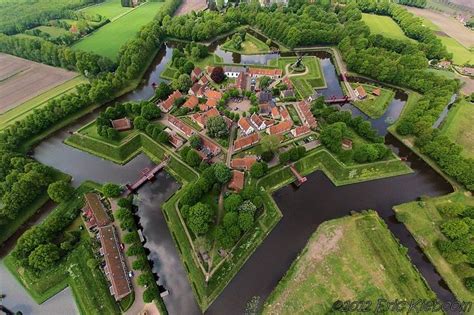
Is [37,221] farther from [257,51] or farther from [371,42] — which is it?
[371,42]

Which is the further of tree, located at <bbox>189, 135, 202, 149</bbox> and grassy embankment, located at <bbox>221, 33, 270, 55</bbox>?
grassy embankment, located at <bbox>221, 33, 270, 55</bbox>

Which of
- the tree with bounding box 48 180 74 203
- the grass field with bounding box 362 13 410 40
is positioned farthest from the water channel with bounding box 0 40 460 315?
the grass field with bounding box 362 13 410 40

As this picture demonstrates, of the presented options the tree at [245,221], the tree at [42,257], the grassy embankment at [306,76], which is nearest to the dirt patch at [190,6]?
the grassy embankment at [306,76]

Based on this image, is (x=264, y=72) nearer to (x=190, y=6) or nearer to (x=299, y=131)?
(x=299, y=131)

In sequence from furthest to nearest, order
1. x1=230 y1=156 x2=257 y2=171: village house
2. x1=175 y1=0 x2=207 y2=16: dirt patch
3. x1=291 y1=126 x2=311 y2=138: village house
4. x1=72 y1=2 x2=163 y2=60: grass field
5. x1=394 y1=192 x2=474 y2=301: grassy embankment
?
x1=175 y1=0 x2=207 y2=16: dirt patch, x1=72 y1=2 x2=163 y2=60: grass field, x1=291 y1=126 x2=311 y2=138: village house, x1=230 y1=156 x2=257 y2=171: village house, x1=394 y1=192 x2=474 y2=301: grassy embankment

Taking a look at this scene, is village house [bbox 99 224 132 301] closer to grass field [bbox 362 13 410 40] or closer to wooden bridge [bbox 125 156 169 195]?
wooden bridge [bbox 125 156 169 195]
